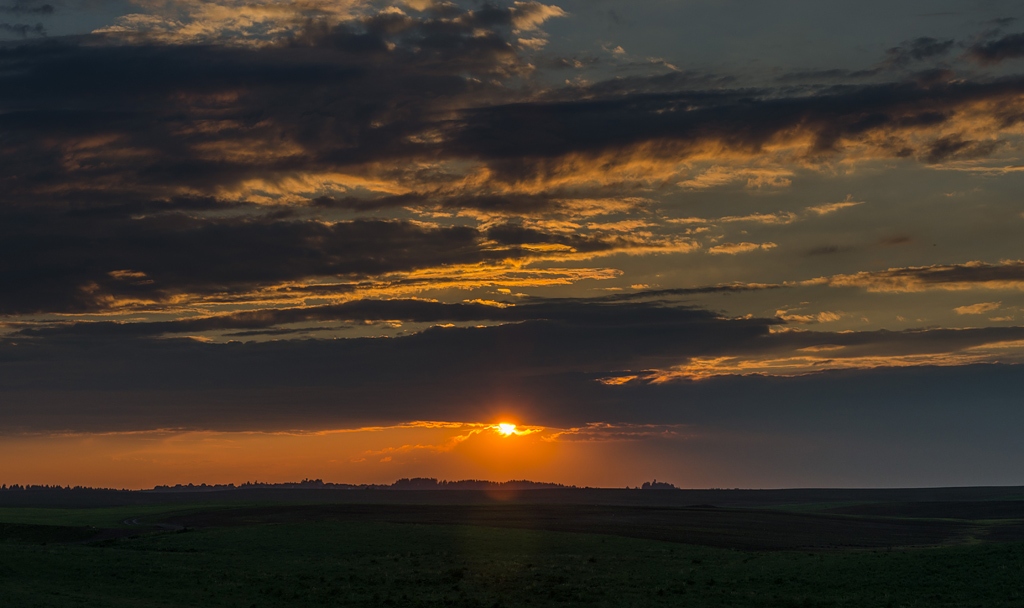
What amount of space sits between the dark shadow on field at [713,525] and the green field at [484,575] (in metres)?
19.5

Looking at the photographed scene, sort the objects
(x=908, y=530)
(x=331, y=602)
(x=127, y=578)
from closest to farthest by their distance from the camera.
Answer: (x=331, y=602) < (x=127, y=578) < (x=908, y=530)

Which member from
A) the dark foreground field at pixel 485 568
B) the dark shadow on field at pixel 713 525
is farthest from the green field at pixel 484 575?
the dark shadow on field at pixel 713 525

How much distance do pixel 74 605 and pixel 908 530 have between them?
106806mm

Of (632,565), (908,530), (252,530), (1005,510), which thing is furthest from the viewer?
(1005,510)

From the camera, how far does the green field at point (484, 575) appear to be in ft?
182

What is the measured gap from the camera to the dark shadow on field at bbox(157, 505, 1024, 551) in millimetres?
102500

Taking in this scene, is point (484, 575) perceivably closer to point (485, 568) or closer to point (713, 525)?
point (485, 568)

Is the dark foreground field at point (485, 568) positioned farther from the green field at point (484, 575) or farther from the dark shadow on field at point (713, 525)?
the dark shadow on field at point (713, 525)

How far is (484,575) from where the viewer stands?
65750 mm

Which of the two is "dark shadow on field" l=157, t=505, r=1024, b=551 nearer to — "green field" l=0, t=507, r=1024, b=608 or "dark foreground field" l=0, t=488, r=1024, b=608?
"dark foreground field" l=0, t=488, r=1024, b=608

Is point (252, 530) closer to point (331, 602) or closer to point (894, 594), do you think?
point (331, 602)

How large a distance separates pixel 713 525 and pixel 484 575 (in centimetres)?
6559

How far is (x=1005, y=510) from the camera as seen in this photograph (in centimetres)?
17350

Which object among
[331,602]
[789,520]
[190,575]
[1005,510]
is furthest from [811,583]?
[1005,510]
